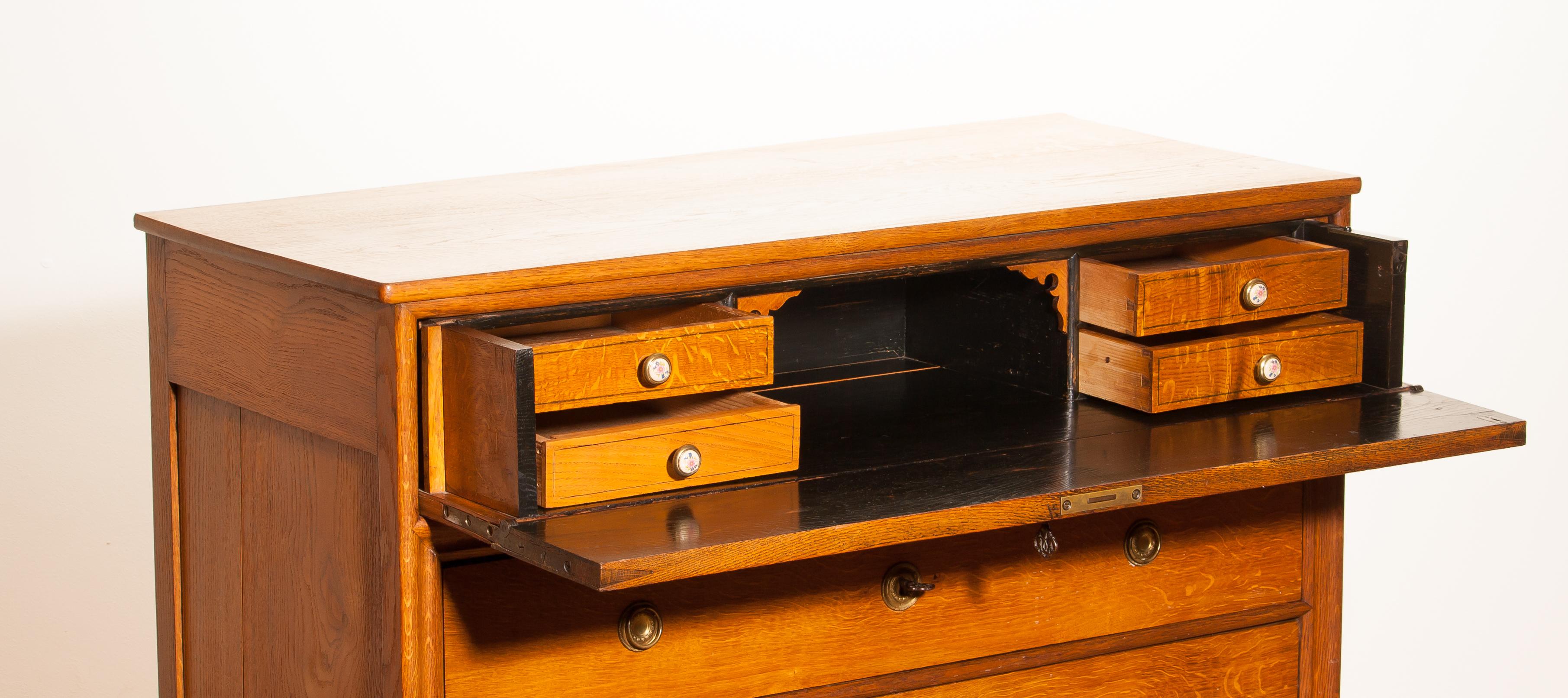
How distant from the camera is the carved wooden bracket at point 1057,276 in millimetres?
3422

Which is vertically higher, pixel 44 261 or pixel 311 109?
pixel 311 109

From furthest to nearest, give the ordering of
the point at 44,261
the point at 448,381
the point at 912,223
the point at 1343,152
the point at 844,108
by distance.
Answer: the point at 1343,152 < the point at 844,108 < the point at 44,261 < the point at 912,223 < the point at 448,381

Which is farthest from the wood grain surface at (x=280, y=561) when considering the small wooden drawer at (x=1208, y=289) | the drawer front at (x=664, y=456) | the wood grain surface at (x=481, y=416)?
the small wooden drawer at (x=1208, y=289)

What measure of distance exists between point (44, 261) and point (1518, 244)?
3.63 meters

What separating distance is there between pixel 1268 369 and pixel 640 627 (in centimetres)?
110

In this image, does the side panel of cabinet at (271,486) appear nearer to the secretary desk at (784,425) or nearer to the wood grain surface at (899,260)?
the secretary desk at (784,425)

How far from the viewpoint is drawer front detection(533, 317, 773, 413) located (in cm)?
288

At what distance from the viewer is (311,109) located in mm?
4410

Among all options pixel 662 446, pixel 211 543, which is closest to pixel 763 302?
pixel 662 446

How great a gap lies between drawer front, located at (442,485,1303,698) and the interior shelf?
0.47 ft

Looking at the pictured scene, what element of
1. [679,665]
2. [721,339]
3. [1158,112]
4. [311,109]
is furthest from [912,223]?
[1158,112]

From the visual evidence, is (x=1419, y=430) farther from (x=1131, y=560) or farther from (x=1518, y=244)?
(x=1518, y=244)

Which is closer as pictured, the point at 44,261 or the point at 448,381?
the point at 448,381

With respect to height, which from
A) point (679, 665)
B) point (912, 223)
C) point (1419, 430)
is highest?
point (912, 223)
